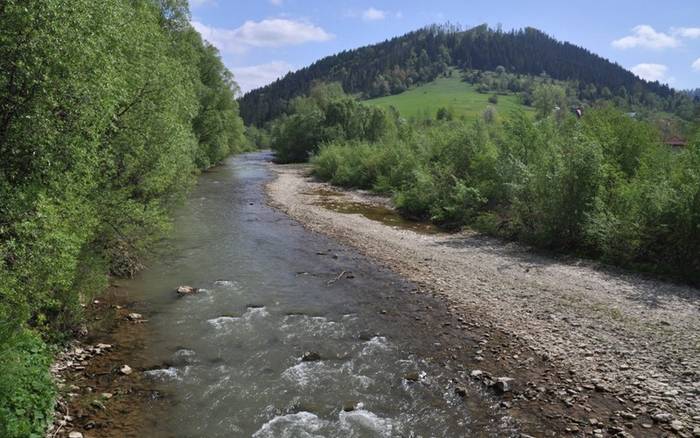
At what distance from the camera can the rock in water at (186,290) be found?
17.0 meters

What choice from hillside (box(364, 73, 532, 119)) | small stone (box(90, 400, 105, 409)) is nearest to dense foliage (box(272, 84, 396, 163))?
hillside (box(364, 73, 532, 119))

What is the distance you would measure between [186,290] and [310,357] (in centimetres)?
680

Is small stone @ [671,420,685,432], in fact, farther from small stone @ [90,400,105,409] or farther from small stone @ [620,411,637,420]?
small stone @ [90,400,105,409]

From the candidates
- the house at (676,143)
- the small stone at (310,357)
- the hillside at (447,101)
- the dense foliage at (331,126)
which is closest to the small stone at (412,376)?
the small stone at (310,357)

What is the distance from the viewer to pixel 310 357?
12.6 meters

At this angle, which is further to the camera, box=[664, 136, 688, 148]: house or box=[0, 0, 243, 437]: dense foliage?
box=[664, 136, 688, 148]: house

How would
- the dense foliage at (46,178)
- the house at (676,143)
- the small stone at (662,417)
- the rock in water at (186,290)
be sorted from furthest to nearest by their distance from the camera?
the house at (676,143) → the rock in water at (186,290) → the small stone at (662,417) → the dense foliage at (46,178)

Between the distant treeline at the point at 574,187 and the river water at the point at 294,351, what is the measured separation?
9322mm

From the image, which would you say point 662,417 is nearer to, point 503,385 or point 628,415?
point 628,415

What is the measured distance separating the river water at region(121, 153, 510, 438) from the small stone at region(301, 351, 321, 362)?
0.43 feet

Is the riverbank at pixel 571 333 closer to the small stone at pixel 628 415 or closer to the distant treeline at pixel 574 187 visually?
the small stone at pixel 628 415

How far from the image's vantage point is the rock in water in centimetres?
1697

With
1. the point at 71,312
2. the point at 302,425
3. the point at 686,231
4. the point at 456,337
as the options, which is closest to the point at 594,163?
the point at 686,231

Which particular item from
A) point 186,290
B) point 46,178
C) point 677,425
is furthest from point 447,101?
Result: point 46,178
